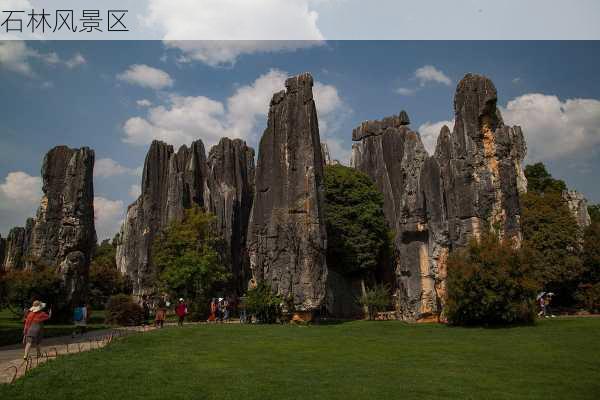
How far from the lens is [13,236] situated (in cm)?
8494

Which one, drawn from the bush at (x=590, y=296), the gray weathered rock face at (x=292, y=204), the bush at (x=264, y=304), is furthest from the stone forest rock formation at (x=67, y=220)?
the bush at (x=590, y=296)

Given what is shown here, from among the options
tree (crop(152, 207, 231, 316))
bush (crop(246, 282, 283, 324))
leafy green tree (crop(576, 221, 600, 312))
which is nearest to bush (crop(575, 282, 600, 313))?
leafy green tree (crop(576, 221, 600, 312))

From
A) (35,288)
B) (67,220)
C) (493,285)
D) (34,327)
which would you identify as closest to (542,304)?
(493,285)

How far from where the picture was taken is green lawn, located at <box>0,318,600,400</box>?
358 inches

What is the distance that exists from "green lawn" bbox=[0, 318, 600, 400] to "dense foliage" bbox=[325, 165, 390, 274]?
18772mm

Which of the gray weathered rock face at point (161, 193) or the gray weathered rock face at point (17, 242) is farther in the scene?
the gray weathered rock face at point (17, 242)

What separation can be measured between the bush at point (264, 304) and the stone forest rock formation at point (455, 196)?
7518mm

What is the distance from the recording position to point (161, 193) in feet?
174

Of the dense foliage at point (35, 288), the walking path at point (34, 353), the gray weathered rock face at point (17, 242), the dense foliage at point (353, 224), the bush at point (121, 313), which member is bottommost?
the walking path at point (34, 353)

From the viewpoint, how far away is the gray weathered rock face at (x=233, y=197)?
1953 inches

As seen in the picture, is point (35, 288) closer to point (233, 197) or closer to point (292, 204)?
point (292, 204)

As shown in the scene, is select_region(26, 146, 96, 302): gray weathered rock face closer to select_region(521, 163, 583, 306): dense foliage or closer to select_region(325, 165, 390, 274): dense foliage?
select_region(325, 165, 390, 274): dense foliage

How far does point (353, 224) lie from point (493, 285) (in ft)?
56.8

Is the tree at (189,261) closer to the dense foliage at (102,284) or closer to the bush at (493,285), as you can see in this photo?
the dense foliage at (102,284)
